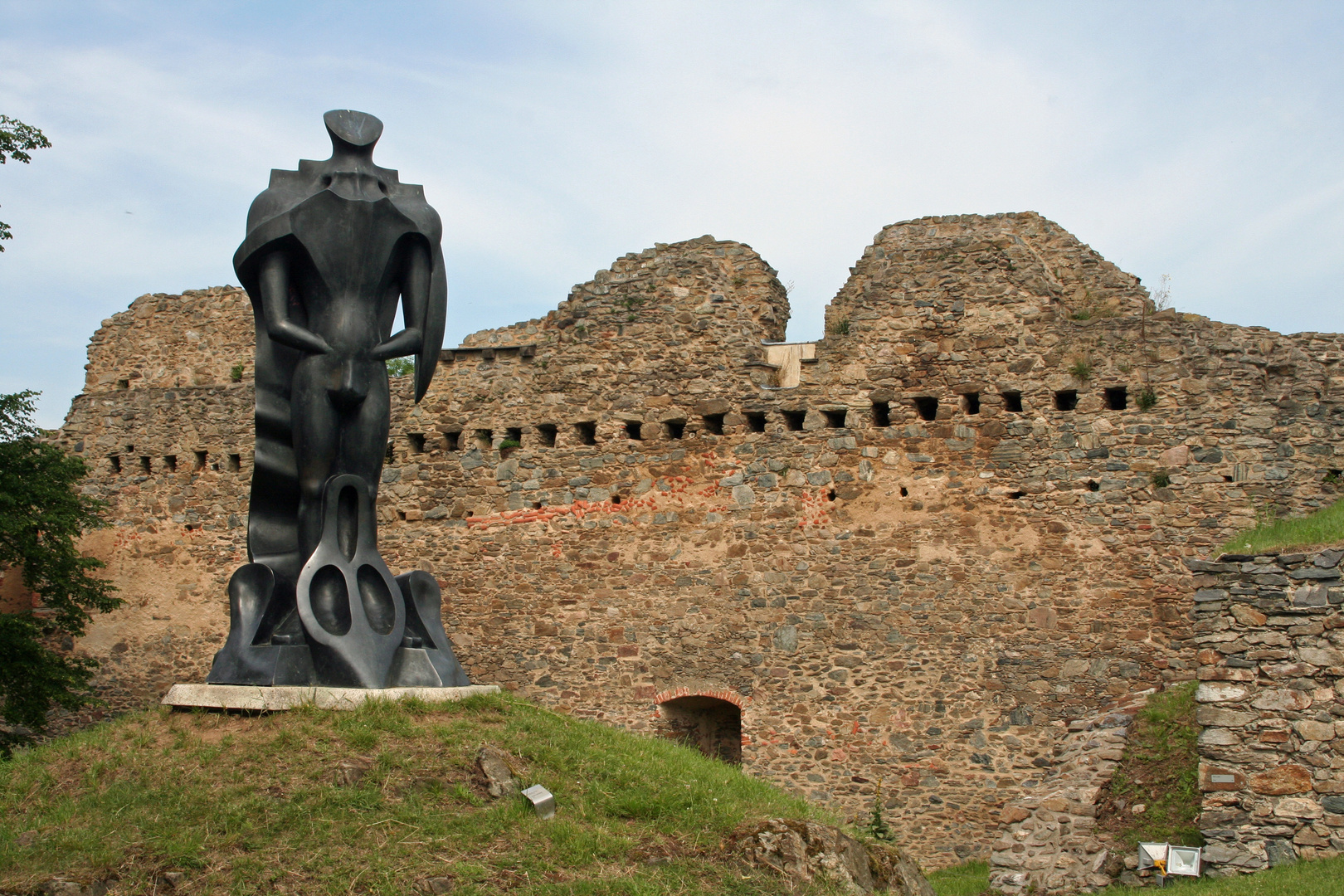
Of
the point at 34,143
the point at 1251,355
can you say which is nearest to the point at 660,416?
the point at 1251,355

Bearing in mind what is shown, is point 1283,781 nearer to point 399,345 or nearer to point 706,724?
point 706,724

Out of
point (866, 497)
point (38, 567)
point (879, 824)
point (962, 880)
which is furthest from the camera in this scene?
point (38, 567)

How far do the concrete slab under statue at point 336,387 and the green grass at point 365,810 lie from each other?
76cm

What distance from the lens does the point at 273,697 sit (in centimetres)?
761

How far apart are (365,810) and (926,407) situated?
732 cm

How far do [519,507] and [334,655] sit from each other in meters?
5.70

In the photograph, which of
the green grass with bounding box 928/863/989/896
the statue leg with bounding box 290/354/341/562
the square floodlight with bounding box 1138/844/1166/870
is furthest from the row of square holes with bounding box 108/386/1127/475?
the statue leg with bounding box 290/354/341/562

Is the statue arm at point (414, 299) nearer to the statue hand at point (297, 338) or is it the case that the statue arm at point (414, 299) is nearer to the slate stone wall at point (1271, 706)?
the statue hand at point (297, 338)

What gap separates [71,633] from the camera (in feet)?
47.2

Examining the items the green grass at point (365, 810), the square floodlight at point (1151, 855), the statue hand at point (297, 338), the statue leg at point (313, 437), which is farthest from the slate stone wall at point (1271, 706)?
the statue hand at point (297, 338)

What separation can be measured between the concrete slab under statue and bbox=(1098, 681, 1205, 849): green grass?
15.1 feet

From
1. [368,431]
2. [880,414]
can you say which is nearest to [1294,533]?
[880,414]

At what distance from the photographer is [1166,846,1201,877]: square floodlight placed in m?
8.03

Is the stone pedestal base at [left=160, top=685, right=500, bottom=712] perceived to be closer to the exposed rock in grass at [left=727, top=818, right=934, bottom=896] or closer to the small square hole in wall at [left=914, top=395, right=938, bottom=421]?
the exposed rock in grass at [left=727, top=818, right=934, bottom=896]
